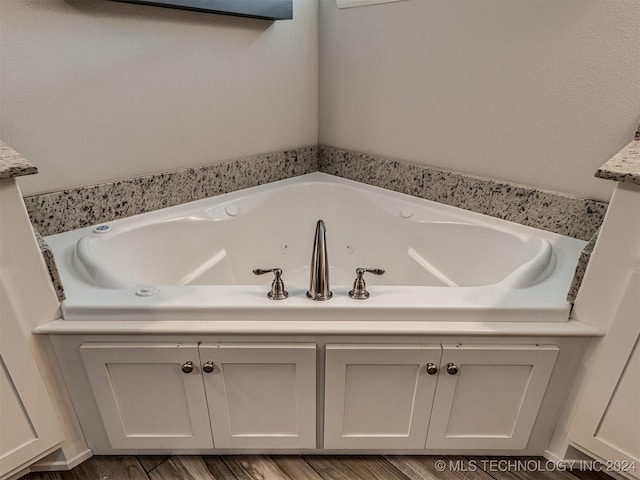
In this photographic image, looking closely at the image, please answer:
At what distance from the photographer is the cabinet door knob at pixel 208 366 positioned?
101cm

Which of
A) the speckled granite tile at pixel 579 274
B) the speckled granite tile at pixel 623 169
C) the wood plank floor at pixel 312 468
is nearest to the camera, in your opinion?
the speckled granite tile at pixel 623 169

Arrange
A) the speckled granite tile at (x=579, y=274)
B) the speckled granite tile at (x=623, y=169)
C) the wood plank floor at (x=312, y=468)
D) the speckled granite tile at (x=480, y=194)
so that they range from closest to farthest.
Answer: the speckled granite tile at (x=623, y=169) < the speckled granite tile at (x=579, y=274) < the wood plank floor at (x=312, y=468) < the speckled granite tile at (x=480, y=194)

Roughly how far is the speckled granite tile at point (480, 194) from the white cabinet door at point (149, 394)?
1.17m

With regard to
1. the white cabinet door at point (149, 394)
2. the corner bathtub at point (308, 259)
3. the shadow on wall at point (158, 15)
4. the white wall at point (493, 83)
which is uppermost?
the shadow on wall at point (158, 15)

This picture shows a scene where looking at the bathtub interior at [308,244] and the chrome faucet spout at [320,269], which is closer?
the chrome faucet spout at [320,269]

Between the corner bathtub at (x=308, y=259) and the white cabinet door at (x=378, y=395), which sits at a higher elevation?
the corner bathtub at (x=308, y=259)

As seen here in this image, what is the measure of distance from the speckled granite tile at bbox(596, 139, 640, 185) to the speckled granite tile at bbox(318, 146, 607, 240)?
343mm

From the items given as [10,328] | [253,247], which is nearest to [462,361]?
[253,247]

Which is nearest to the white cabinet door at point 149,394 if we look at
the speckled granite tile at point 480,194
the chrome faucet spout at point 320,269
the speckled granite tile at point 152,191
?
the chrome faucet spout at point 320,269

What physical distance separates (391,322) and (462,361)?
22cm

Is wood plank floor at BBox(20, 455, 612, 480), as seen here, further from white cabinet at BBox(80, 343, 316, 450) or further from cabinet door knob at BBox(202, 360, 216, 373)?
cabinet door knob at BBox(202, 360, 216, 373)

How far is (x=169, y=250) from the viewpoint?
1.49 meters

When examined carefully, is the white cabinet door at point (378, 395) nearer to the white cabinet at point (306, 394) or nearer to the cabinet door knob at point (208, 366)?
the white cabinet at point (306, 394)

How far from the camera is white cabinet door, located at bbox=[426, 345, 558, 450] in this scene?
3.25ft
